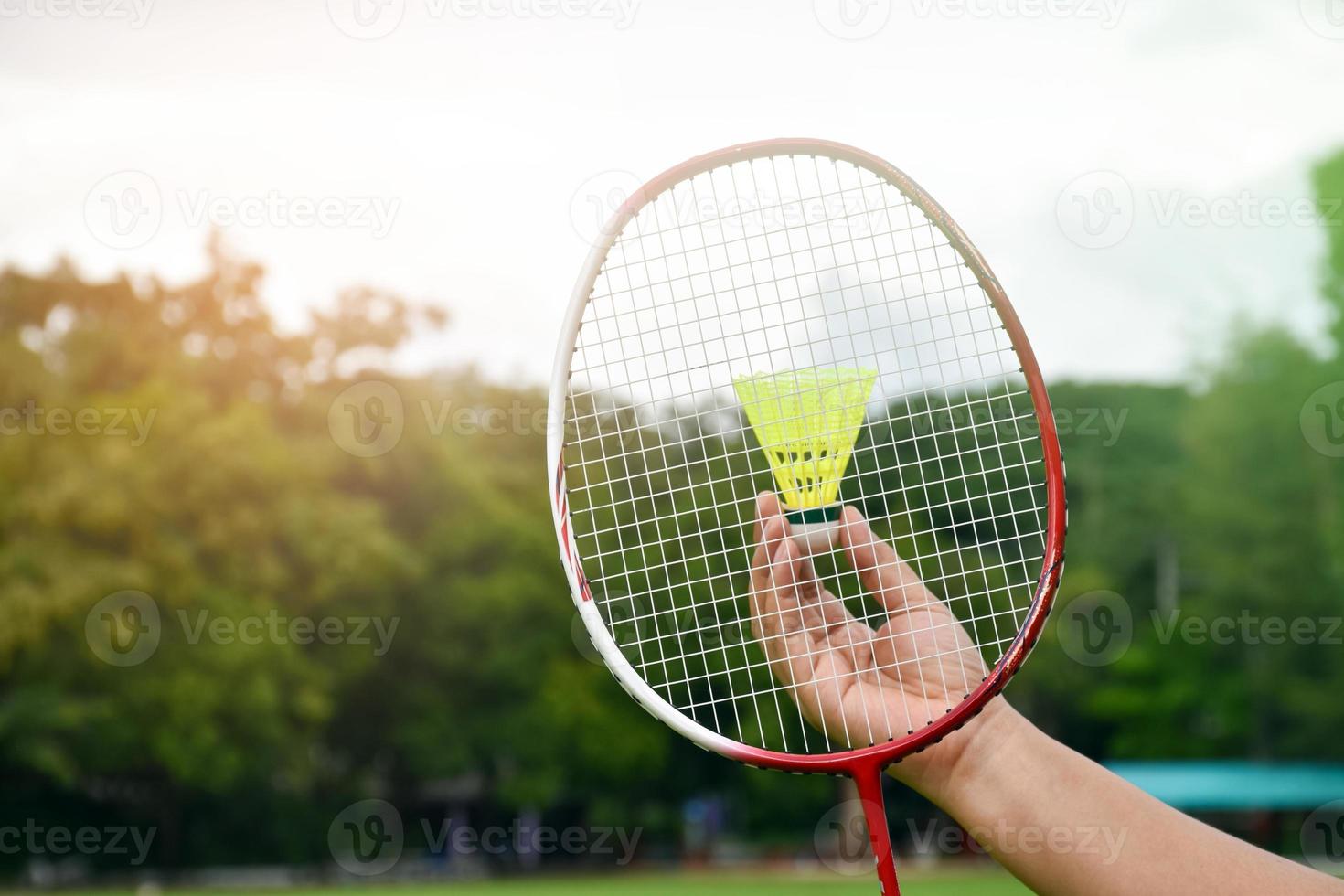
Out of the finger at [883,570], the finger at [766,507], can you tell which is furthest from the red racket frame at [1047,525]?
the finger at [766,507]

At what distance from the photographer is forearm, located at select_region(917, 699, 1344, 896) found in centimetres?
221

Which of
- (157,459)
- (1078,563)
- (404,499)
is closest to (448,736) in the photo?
(404,499)

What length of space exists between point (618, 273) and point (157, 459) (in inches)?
1139

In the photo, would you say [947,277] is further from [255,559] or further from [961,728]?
[255,559]

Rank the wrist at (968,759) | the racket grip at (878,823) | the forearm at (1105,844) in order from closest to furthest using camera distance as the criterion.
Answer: the forearm at (1105,844) < the wrist at (968,759) < the racket grip at (878,823)

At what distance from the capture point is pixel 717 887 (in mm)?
26938

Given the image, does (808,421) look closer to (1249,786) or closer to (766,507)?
(766,507)

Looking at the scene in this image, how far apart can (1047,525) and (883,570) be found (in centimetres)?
53

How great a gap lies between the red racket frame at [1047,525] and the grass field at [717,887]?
20750 mm

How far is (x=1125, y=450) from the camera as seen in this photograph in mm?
54719

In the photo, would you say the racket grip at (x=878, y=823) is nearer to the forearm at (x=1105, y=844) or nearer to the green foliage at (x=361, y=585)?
the forearm at (x=1105, y=844)

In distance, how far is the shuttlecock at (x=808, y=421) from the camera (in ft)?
10.2

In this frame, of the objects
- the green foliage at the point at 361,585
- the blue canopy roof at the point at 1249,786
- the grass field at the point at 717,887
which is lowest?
the blue canopy roof at the point at 1249,786

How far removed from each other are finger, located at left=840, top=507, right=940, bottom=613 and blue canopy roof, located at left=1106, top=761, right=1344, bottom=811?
3814cm
